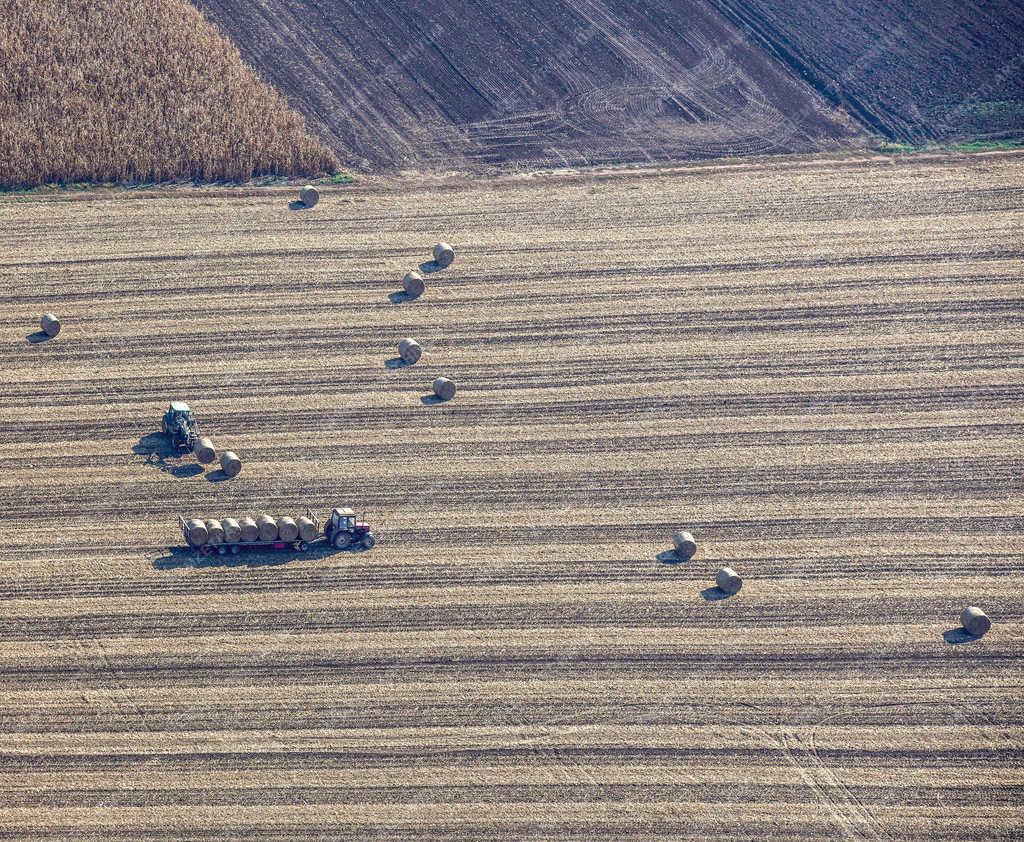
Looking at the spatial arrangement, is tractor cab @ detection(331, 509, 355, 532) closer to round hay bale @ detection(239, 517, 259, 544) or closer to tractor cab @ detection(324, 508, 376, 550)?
tractor cab @ detection(324, 508, 376, 550)

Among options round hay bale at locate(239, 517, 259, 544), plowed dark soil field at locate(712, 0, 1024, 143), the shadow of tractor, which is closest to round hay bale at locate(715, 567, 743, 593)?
round hay bale at locate(239, 517, 259, 544)

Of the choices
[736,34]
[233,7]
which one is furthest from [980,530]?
[233,7]

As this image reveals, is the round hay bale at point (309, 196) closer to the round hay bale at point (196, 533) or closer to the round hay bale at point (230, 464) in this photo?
the round hay bale at point (230, 464)

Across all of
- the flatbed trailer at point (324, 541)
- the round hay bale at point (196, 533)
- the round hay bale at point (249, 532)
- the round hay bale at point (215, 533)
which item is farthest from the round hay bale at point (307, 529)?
the round hay bale at point (196, 533)

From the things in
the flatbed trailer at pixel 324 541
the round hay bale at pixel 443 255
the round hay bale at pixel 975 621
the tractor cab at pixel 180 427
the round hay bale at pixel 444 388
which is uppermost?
the round hay bale at pixel 443 255

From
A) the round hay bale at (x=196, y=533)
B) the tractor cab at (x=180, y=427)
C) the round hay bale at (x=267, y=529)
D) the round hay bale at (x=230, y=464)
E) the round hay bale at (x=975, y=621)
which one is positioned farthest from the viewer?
the tractor cab at (x=180, y=427)

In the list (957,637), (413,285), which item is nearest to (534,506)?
(413,285)

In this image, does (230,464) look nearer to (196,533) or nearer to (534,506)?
(196,533)
